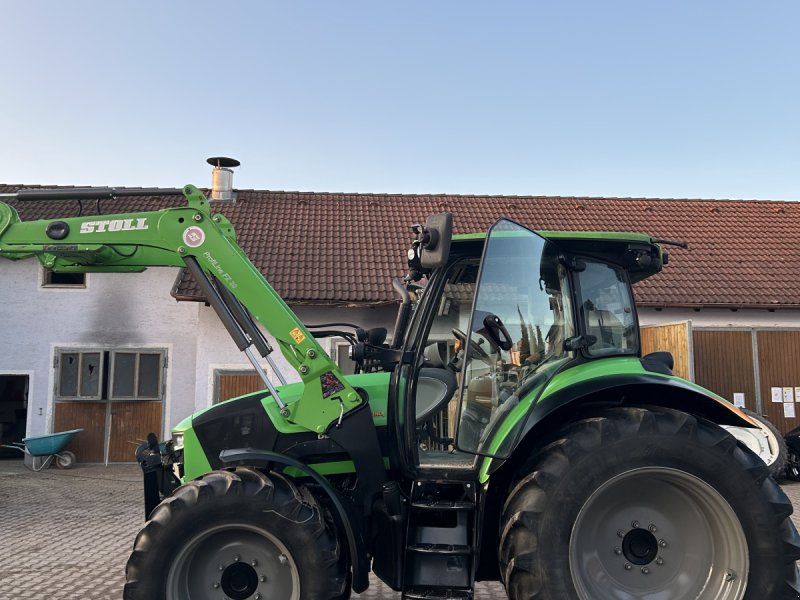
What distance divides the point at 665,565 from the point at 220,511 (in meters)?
2.27

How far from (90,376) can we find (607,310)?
38.2ft

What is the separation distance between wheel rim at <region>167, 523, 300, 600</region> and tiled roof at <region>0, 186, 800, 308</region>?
334 inches

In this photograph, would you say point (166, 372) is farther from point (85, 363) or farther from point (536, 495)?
point (536, 495)

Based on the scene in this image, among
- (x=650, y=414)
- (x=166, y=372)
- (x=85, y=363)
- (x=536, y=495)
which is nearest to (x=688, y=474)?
(x=650, y=414)

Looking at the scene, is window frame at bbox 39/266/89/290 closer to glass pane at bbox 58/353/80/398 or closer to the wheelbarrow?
glass pane at bbox 58/353/80/398

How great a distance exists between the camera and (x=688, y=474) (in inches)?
131

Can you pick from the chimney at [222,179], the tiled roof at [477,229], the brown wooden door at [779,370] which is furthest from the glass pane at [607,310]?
the chimney at [222,179]

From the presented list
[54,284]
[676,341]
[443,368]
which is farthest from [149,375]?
[443,368]

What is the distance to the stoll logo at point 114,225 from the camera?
3955mm

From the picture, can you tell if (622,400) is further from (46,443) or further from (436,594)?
(46,443)

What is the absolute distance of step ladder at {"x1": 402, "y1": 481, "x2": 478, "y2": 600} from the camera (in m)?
3.37

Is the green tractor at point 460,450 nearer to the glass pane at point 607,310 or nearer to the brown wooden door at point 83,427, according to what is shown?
the glass pane at point 607,310

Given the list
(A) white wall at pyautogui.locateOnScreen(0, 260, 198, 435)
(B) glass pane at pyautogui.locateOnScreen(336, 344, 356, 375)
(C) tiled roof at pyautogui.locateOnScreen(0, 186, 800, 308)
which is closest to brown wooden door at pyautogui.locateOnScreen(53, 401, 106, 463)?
(A) white wall at pyautogui.locateOnScreen(0, 260, 198, 435)

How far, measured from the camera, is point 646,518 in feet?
11.5
